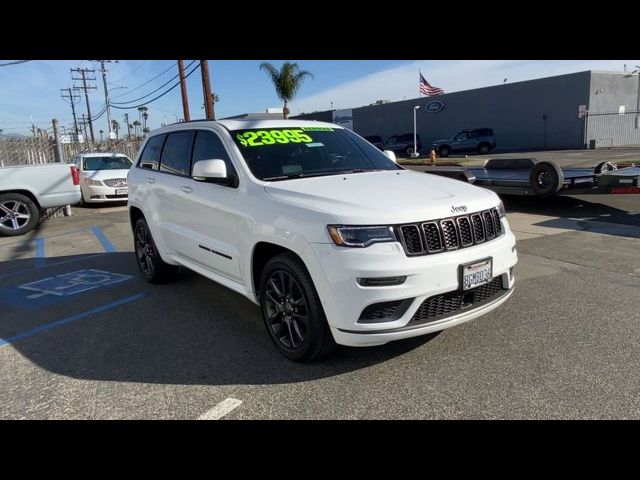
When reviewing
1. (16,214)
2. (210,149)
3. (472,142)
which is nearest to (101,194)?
(16,214)

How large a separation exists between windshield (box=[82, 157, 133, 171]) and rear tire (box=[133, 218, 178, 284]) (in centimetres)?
980

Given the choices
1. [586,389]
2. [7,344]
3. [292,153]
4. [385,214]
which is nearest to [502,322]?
[586,389]

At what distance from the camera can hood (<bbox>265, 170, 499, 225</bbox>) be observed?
318 centimetres

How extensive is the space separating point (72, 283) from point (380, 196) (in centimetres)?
467

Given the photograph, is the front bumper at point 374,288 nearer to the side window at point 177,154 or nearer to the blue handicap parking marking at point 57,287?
the side window at point 177,154

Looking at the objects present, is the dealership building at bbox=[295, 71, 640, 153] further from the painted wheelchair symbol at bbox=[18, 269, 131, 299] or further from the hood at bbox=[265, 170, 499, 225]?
the painted wheelchair symbol at bbox=[18, 269, 131, 299]

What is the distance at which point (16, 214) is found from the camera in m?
10.4

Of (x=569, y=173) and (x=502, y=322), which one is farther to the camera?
(x=569, y=173)

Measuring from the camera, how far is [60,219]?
1277cm

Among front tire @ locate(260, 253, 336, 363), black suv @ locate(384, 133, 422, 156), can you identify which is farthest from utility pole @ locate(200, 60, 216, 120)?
black suv @ locate(384, 133, 422, 156)

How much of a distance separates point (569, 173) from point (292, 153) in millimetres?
7516
